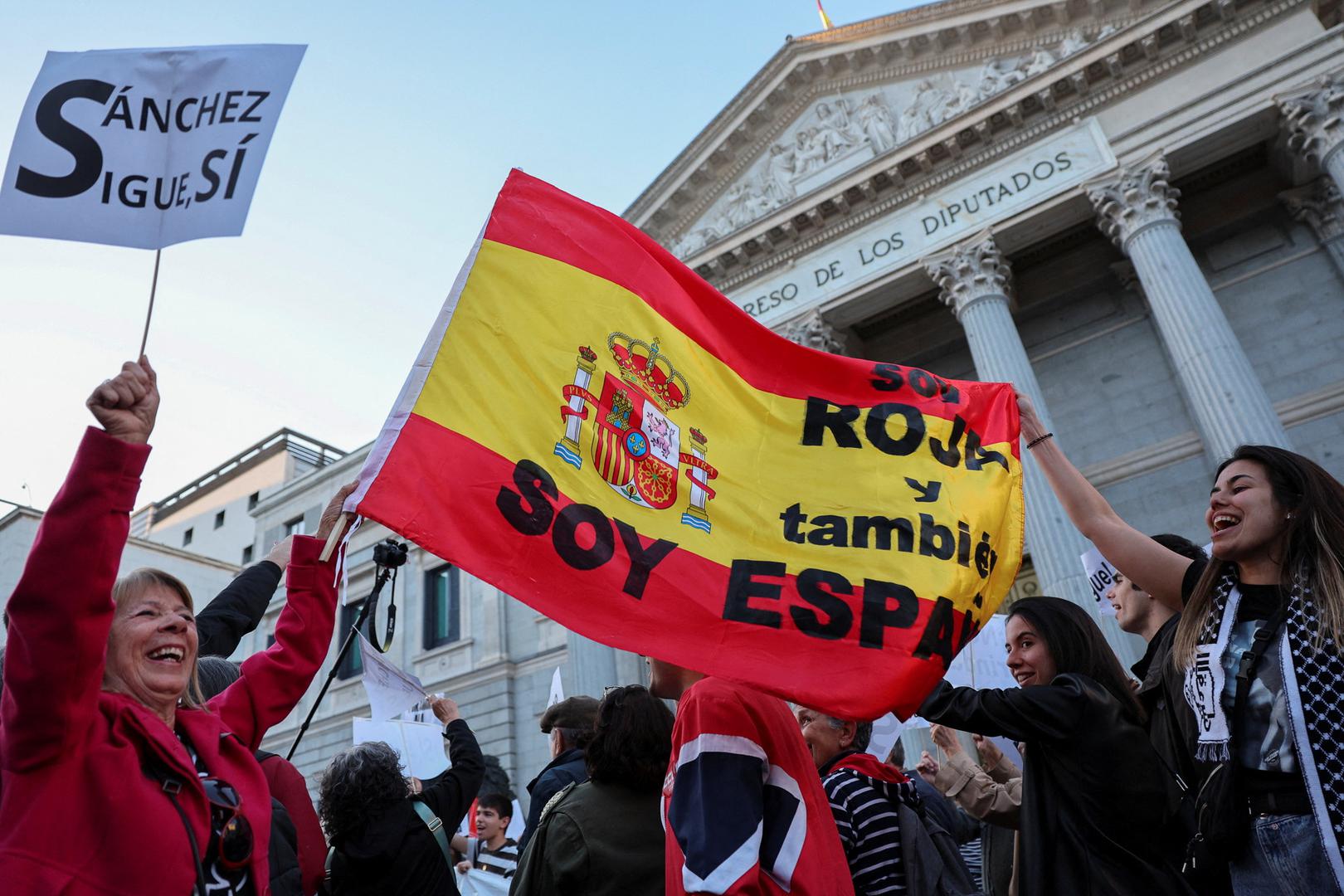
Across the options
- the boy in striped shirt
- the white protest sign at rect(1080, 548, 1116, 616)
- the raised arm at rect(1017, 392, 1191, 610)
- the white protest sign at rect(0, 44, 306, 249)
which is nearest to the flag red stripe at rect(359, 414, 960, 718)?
the white protest sign at rect(0, 44, 306, 249)

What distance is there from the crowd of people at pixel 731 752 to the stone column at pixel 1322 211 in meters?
14.1

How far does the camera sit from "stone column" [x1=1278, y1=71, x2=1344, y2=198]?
12547 millimetres

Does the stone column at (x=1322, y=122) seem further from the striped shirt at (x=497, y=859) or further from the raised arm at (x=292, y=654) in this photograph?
the raised arm at (x=292, y=654)

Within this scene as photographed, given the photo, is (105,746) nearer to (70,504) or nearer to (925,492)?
(70,504)

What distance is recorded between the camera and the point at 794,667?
260 cm

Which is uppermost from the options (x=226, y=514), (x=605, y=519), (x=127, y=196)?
(x=226, y=514)

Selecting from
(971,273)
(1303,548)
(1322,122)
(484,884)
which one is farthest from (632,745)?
(1322,122)

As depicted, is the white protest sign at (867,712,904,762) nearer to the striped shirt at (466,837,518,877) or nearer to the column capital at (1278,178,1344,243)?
the striped shirt at (466,837,518,877)

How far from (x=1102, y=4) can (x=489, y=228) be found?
15.8 metres

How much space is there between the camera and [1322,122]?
12.8 metres

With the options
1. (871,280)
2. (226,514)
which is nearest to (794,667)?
(871,280)

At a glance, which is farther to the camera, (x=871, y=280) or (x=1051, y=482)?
(x=871, y=280)

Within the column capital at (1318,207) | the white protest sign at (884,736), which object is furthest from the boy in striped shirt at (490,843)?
the column capital at (1318,207)

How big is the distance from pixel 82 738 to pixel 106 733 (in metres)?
0.08
